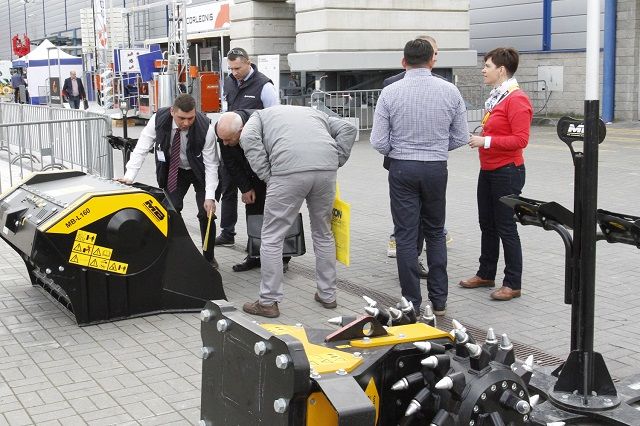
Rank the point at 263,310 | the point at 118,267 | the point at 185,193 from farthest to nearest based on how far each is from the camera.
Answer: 1. the point at 185,193
2. the point at 263,310
3. the point at 118,267

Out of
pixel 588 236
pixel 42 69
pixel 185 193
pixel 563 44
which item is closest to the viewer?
pixel 588 236

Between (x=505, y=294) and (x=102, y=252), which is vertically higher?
(x=102, y=252)

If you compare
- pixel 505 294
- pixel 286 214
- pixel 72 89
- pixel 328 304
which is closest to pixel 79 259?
pixel 286 214

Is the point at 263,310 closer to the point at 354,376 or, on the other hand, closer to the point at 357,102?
the point at 354,376

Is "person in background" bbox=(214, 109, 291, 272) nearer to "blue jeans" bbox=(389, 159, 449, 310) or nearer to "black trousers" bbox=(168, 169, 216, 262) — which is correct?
"black trousers" bbox=(168, 169, 216, 262)

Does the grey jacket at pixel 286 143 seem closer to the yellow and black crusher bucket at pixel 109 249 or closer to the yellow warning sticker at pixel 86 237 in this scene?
the yellow and black crusher bucket at pixel 109 249

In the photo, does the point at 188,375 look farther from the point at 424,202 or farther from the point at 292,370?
the point at 292,370

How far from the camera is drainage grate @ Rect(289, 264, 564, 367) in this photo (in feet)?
17.1

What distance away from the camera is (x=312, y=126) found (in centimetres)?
602

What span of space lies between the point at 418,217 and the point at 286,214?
0.92 m

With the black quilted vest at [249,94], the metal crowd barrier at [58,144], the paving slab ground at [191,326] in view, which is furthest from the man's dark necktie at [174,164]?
the metal crowd barrier at [58,144]

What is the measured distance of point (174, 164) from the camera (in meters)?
7.18

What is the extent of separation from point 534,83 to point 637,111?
327 cm

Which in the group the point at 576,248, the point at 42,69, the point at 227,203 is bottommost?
the point at 227,203
